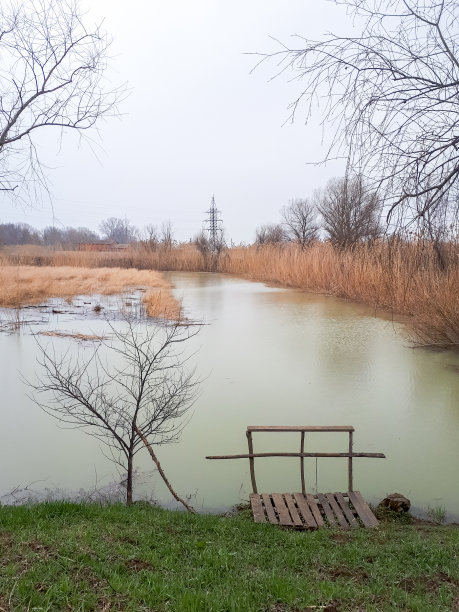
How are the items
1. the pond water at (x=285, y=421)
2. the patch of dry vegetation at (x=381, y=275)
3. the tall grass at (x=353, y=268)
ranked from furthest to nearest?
the pond water at (x=285, y=421) < the tall grass at (x=353, y=268) < the patch of dry vegetation at (x=381, y=275)

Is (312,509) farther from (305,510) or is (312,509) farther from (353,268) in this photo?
(353,268)

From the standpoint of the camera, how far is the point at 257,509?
10.8 ft

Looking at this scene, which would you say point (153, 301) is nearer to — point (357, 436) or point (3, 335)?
point (3, 335)

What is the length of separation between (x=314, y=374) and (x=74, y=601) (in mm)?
5219

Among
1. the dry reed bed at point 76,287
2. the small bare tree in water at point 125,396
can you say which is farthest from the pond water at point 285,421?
the dry reed bed at point 76,287

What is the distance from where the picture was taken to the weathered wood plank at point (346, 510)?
316 centimetres

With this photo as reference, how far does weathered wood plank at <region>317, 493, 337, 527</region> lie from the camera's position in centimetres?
317

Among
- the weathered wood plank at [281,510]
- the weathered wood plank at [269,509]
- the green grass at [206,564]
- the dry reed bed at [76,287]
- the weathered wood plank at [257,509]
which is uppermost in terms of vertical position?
the dry reed bed at [76,287]

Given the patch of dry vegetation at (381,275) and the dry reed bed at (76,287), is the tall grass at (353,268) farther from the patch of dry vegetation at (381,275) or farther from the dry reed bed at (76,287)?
the dry reed bed at (76,287)

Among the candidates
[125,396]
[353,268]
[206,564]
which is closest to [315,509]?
[206,564]

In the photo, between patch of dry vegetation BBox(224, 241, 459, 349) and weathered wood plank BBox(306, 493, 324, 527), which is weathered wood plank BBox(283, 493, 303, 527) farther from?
patch of dry vegetation BBox(224, 241, 459, 349)

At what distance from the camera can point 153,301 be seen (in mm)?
12383

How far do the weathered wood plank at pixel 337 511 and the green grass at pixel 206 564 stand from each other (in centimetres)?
14

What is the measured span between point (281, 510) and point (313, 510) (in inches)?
8.1
